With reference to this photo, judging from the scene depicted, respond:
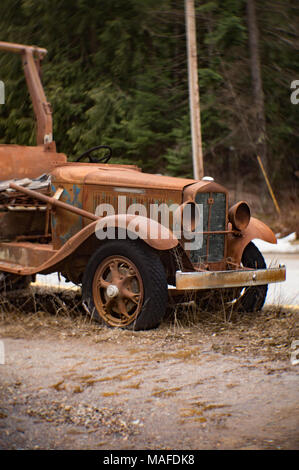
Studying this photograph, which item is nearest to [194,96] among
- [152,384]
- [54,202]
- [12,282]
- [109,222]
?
[12,282]

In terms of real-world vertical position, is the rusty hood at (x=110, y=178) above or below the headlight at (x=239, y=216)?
above

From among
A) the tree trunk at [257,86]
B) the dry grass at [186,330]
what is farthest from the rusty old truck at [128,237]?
the tree trunk at [257,86]

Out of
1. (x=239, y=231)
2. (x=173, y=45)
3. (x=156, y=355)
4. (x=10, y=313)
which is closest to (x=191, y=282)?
(x=156, y=355)

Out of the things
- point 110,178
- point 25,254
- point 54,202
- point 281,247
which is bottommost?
point 281,247

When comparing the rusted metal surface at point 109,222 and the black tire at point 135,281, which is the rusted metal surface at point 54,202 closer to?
the rusted metal surface at point 109,222

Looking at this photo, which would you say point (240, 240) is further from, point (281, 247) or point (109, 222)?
point (281, 247)

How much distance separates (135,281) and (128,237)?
35 cm

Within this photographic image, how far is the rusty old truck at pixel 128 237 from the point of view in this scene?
4.96m

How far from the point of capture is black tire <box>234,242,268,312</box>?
584 cm

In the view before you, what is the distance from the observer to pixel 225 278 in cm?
511

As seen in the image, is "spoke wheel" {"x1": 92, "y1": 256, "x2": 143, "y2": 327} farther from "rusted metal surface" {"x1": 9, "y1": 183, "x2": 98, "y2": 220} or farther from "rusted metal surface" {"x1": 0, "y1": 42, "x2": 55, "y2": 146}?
"rusted metal surface" {"x1": 0, "y1": 42, "x2": 55, "y2": 146}

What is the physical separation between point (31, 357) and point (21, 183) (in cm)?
217

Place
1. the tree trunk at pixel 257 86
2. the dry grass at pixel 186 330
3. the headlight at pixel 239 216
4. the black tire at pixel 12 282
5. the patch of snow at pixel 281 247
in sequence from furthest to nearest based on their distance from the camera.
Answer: the tree trunk at pixel 257 86 < the patch of snow at pixel 281 247 < the black tire at pixel 12 282 < the headlight at pixel 239 216 < the dry grass at pixel 186 330
